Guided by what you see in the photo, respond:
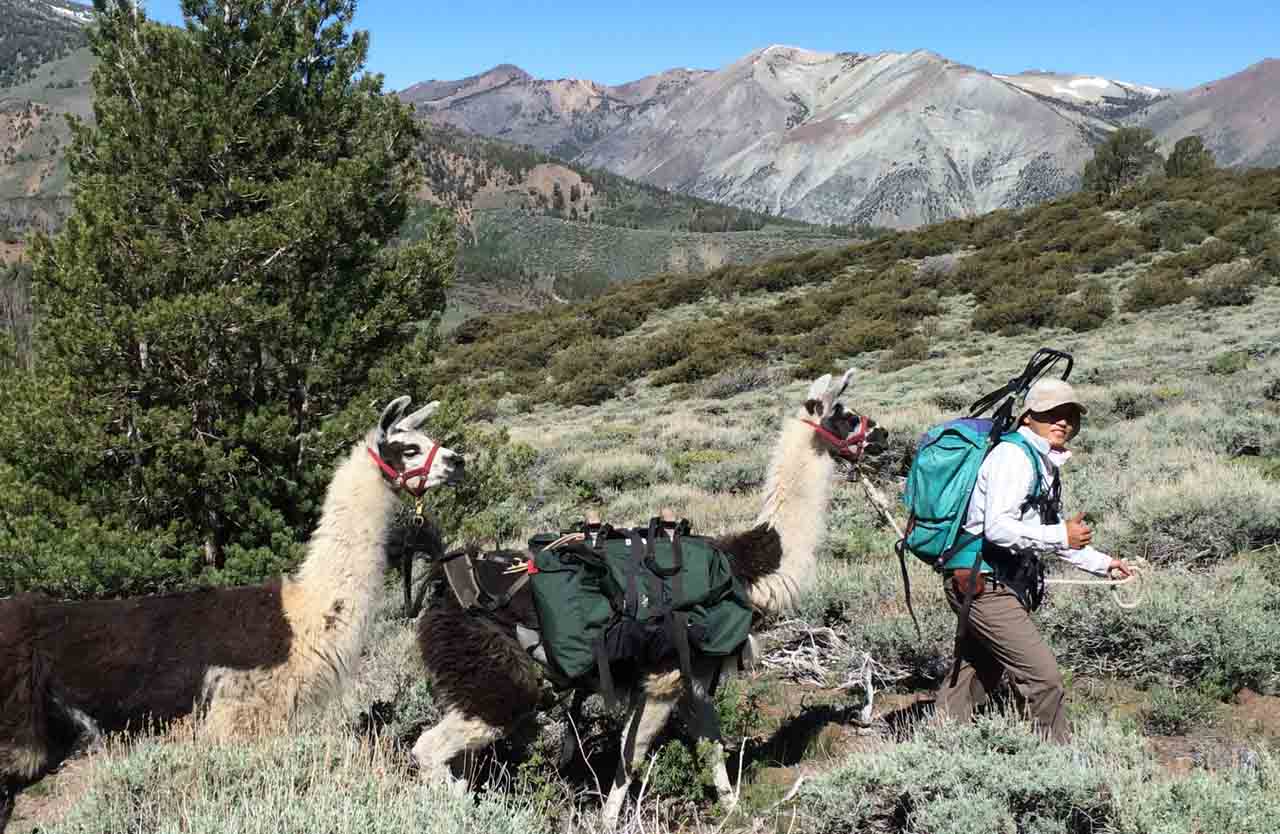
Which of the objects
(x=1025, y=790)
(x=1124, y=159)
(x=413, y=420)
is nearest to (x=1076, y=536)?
(x=1025, y=790)

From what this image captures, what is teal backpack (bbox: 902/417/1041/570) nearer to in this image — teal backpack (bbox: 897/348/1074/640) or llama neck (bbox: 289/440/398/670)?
teal backpack (bbox: 897/348/1074/640)

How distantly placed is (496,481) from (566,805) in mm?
4407

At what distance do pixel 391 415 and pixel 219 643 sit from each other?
1442 mm

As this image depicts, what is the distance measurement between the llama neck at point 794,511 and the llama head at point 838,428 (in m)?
Answer: 0.06

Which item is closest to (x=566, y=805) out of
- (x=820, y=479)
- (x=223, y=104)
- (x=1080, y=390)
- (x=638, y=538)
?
(x=638, y=538)

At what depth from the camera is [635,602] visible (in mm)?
3975

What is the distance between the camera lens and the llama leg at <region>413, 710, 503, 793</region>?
13.2 feet

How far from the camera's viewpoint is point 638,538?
14.1 ft

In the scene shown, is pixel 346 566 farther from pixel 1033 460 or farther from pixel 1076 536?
pixel 1076 536

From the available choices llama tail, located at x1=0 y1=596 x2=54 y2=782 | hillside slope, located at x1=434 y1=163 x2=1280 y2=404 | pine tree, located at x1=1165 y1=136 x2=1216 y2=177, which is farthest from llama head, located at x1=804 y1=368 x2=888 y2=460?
pine tree, located at x1=1165 y1=136 x2=1216 y2=177

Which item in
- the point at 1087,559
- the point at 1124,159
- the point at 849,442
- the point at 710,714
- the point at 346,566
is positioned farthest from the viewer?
the point at 1124,159

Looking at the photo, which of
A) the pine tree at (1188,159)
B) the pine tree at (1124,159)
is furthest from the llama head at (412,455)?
the pine tree at (1124,159)

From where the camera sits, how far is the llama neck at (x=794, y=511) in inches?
179

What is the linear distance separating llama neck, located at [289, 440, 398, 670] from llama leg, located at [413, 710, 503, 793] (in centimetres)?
64
